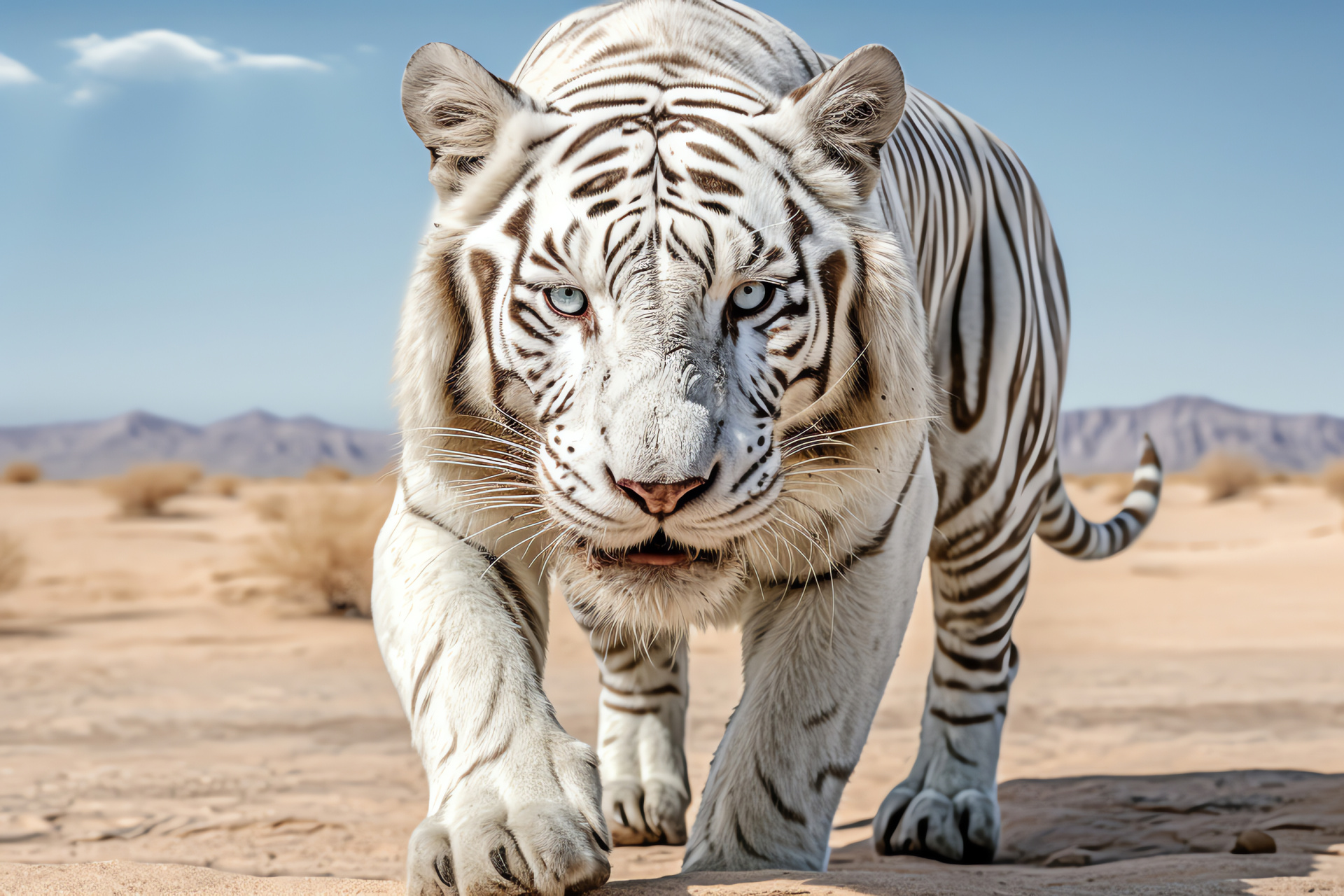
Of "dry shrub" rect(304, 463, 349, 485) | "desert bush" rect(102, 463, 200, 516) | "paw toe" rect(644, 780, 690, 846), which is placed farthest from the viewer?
"desert bush" rect(102, 463, 200, 516)

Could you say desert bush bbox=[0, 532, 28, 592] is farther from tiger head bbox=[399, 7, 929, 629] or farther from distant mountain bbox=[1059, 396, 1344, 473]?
distant mountain bbox=[1059, 396, 1344, 473]

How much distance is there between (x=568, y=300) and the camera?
6.77ft

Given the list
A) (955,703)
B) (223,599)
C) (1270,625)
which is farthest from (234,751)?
(1270,625)

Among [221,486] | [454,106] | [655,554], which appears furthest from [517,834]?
[221,486]

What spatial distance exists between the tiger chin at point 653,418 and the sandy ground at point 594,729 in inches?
11.3

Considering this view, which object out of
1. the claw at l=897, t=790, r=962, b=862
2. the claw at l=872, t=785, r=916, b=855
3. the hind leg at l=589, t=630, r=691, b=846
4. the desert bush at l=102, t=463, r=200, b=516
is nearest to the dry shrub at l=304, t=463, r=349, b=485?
the desert bush at l=102, t=463, r=200, b=516

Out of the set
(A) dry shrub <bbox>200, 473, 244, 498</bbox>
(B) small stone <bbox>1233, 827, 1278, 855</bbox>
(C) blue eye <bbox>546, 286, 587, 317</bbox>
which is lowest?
(B) small stone <bbox>1233, 827, 1278, 855</bbox>

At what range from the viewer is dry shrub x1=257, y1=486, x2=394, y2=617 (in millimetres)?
11258

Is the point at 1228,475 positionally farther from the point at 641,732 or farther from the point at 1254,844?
the point at 1254,844

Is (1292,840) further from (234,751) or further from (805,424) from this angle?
(234,751)

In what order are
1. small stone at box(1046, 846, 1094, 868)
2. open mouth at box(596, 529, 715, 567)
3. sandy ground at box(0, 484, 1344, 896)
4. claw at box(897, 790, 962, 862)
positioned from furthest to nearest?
claw at box(897, 790, 962, 862) < small stone at box(1046, 846, 1094, 868) < sandy ground at box(0, 484, 1344, 896) < open mouth at box(596, 529, 715, 567)

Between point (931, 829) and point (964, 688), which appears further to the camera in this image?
point (964, 688)

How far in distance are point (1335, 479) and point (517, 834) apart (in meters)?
24.4

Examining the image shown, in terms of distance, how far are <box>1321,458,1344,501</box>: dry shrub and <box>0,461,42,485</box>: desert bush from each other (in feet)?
89.0
